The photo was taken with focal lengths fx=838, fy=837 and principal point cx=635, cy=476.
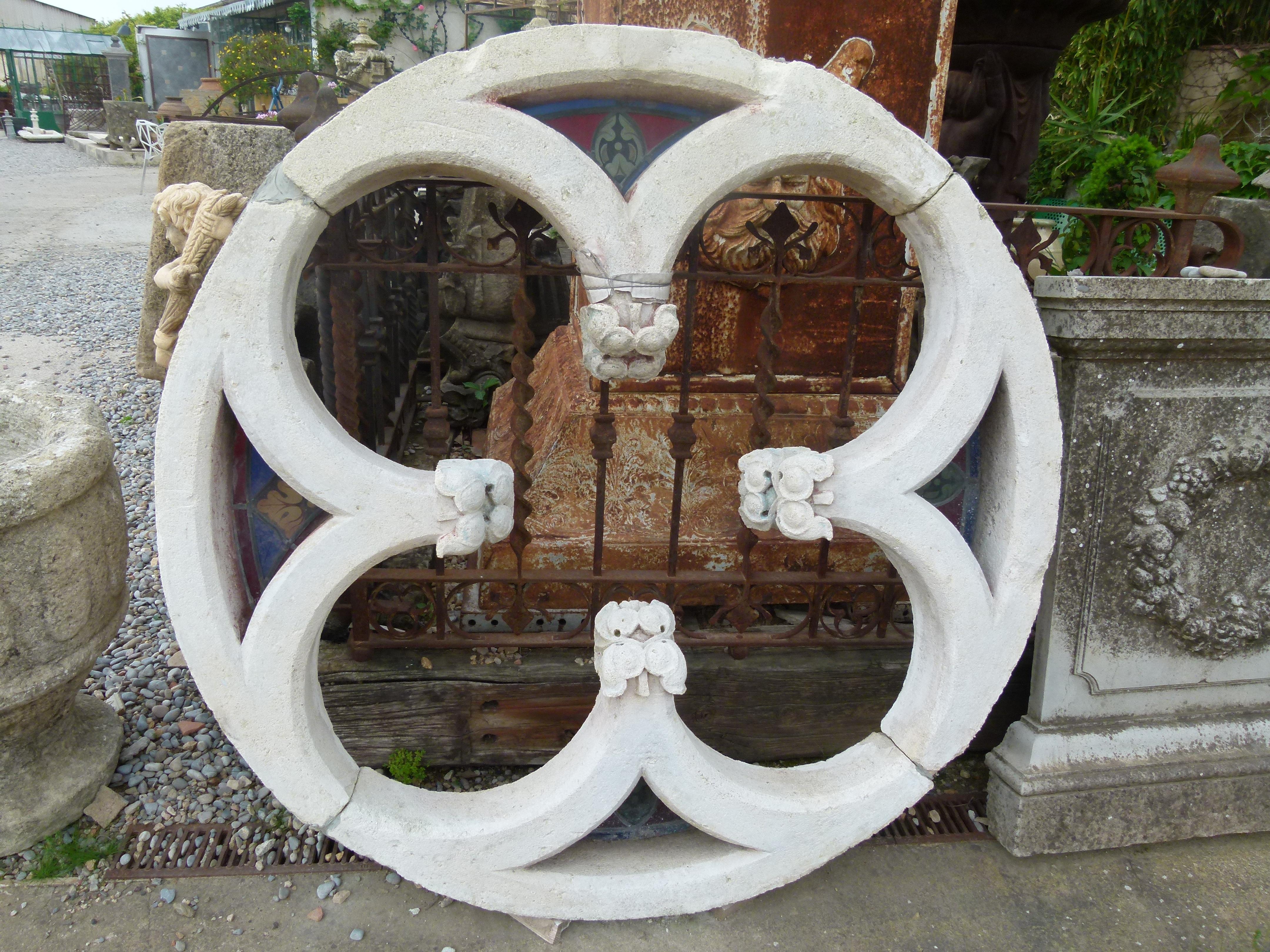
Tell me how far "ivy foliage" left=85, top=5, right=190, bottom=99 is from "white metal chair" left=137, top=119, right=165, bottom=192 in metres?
8.88

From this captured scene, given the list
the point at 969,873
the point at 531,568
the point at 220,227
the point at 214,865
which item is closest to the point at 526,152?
the point at 220,227

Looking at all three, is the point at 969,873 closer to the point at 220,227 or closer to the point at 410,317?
the point at 220,227

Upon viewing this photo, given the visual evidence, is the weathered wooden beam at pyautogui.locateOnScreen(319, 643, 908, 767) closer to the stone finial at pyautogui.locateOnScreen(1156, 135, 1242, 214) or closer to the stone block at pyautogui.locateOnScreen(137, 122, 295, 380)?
the stone finial at pyautogui.locateOnScreen(1156, 135, 1242, 214)

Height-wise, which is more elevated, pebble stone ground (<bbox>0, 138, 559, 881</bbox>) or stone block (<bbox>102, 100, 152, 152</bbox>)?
stone block (<bbox>102, 100, 152, 152</bbox>)

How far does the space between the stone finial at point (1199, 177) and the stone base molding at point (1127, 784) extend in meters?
1.38

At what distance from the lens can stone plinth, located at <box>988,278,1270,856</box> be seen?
1.92 meters

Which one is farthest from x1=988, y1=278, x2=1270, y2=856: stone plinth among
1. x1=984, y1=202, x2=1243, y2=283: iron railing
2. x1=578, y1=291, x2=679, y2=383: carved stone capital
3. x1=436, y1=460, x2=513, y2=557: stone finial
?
x1=436, y1=460, x2=513, y2=557: stone finial

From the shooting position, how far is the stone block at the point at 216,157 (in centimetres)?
362

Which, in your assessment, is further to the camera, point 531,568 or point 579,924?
point 531,568

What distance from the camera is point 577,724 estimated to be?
7.41 ft

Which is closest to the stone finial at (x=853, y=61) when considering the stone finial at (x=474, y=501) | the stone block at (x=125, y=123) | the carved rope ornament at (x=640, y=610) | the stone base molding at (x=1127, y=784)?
the carved rope ornament at (x=640, y=610)

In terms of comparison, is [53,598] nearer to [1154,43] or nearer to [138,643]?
[138,643]

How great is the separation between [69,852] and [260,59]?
19.4m

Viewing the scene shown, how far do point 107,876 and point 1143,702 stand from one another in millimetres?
2514
